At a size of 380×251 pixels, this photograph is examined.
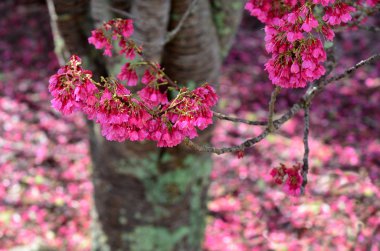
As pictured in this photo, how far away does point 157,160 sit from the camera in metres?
3.07

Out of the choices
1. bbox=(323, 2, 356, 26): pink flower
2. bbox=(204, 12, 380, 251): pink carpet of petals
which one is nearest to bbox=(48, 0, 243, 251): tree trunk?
bbox=(204, 12, 380, 251): pink carpet of petals

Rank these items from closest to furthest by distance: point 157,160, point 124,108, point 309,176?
point 124,108 < point 157,160 < point 309,176

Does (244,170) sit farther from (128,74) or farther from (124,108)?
(124,108)

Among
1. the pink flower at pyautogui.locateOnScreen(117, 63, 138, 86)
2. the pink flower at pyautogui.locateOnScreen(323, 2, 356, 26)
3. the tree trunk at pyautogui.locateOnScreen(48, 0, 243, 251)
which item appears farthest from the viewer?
the tree trunk at pyautogui.locateOnScreen(48, 0, 243, 251)

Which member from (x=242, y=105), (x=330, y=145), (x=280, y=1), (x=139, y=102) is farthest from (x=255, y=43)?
(x=139, y=102)

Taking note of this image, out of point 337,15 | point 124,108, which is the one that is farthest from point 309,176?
point 124,108

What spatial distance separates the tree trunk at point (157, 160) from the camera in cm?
254

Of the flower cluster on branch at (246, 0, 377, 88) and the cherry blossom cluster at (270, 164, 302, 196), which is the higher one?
the flower cluster on branch at (246, 0, 377, 88)

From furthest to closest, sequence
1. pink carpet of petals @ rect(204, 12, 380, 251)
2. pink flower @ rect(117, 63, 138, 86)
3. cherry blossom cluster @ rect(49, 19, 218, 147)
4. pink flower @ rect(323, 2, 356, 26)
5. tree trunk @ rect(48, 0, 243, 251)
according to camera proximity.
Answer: pink carpet of petals @ rect(204, 12, 380, 251)
tree trunk @ rect(48, 0, 243, 251)
pink flower @ rect(117, 63, 138, 86)
pink flower @ rect(323, 2, 356, 26)
cherry blossom cluster @ rect(49, 19, 218, 147)

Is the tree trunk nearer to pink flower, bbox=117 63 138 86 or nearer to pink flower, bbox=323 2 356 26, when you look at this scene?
pink flower, bbox=117 63 138 86

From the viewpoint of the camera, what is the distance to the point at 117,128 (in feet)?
4.78

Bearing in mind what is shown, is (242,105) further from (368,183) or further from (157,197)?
(157,197)

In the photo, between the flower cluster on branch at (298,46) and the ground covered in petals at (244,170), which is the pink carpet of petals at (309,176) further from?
the flower cluster on branch at (298,46)

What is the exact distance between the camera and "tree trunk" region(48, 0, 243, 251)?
8.35ft
